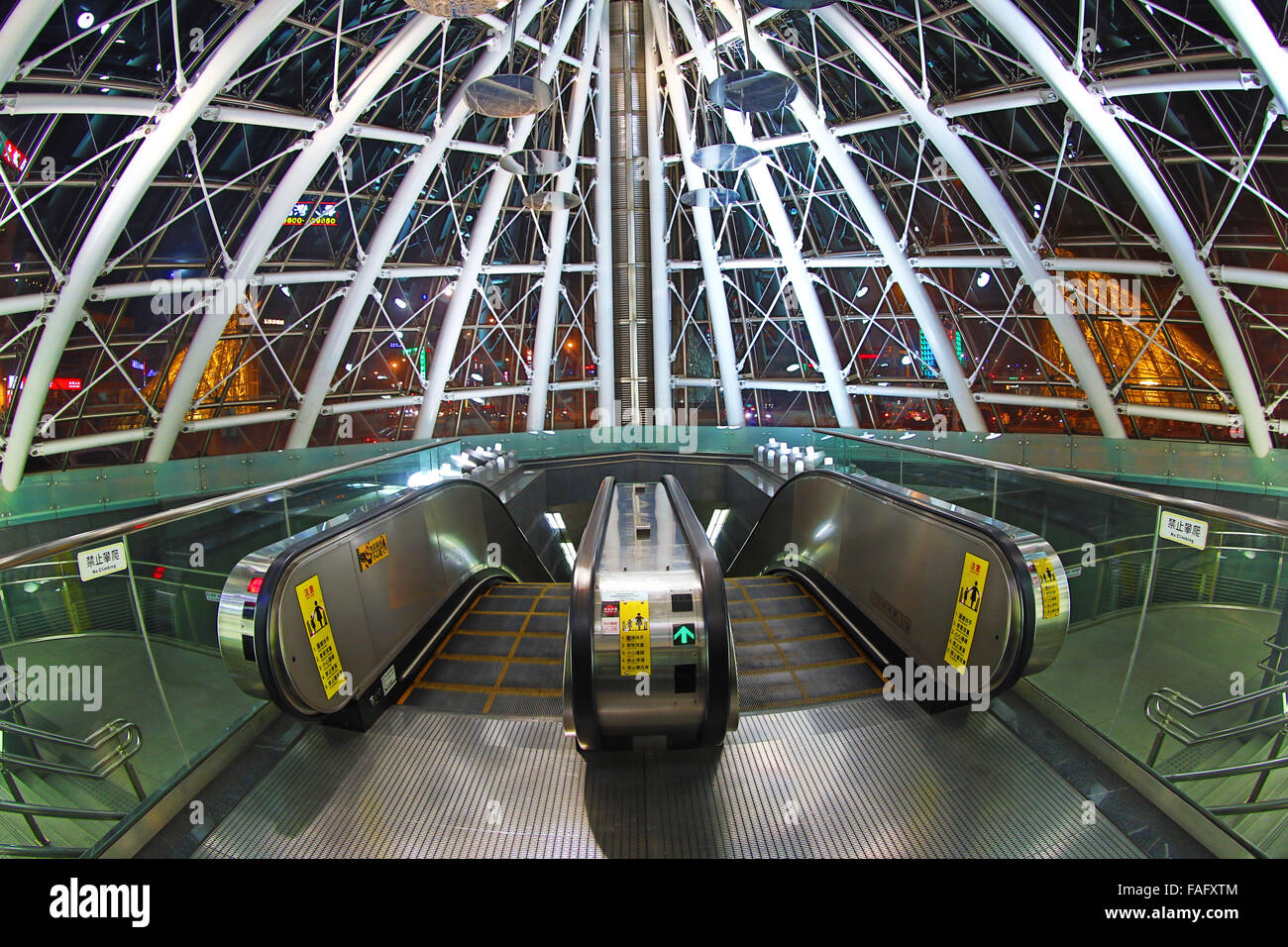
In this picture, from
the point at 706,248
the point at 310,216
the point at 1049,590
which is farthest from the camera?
the point at 706,248

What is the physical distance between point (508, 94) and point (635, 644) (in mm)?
11386

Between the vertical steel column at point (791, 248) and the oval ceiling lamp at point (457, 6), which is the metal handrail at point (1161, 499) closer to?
the oval ceiling lamp at point (457, 6)

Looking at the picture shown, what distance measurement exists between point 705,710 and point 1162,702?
2965 mm

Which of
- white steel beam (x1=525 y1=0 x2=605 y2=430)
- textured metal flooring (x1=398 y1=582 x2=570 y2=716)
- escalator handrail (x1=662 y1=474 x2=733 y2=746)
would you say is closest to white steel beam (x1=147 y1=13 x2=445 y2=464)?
white steel beam (x1=525 y1=0 x2=605 y2=430)

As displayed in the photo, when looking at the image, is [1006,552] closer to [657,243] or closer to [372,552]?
[372,552]

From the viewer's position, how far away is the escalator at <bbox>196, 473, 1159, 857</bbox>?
139 inches

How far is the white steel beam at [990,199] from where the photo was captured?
15203 millimetres

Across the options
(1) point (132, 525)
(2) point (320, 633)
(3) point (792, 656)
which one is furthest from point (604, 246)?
(1) point (132, 525)

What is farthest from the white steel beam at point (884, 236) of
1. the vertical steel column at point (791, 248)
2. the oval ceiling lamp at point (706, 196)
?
the oval ceiling lamp at point (706, 196)

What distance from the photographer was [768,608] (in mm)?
7152

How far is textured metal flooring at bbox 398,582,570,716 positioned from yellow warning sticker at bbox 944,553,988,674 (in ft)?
8.89

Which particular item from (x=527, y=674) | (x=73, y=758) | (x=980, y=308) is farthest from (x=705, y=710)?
(x=980, y=308)

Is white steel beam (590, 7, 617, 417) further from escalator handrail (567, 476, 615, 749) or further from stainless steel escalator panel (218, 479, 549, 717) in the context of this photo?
escalator handrail (567, 476, 615, 749)

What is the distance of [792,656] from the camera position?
584 cm
